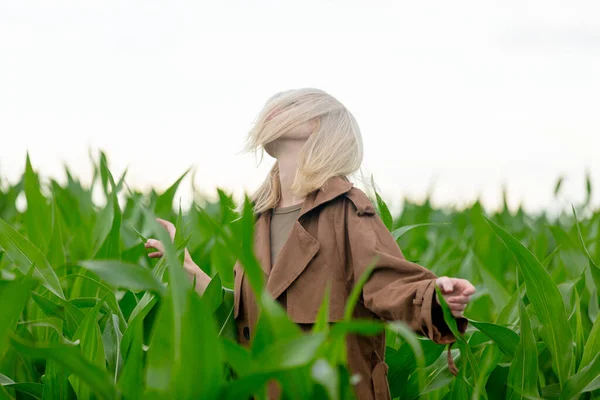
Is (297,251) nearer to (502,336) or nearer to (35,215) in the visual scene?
(502,336)

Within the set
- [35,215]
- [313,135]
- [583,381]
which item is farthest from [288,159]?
[35,215]

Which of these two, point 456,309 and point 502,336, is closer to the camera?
point 456,309

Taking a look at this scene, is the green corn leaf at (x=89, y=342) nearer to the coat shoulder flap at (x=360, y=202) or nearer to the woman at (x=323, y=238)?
the woman at (x=323, y=238)

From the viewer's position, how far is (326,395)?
2.32 feet

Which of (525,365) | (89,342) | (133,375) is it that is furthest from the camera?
(525,365)

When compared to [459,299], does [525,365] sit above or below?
below

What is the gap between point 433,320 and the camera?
0.87 metres

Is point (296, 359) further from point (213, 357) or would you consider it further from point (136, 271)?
point (136, 271)

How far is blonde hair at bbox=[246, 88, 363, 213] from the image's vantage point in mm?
1008

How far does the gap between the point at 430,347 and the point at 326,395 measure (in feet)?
1.60

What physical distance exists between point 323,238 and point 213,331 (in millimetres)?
362

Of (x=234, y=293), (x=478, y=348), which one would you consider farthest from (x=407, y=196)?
(x=234, y=293)

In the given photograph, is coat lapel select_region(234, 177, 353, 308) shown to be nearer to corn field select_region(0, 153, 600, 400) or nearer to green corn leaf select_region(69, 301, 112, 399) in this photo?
corn field select_region(0, 153, 600, 400)

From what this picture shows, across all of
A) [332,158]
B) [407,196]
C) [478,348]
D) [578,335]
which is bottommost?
[407,196]
